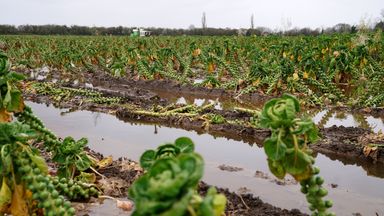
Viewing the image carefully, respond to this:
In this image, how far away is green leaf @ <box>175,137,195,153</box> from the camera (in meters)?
2.56

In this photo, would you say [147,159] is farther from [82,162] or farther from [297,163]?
[82,162]

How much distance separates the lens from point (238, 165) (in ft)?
20.3

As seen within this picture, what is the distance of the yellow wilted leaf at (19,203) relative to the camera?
10.5 feet

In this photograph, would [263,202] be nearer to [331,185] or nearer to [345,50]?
[331,185]

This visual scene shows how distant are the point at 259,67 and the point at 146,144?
16.0ft

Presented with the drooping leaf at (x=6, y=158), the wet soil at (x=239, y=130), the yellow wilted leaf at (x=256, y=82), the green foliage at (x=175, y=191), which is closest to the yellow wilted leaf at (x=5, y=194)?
the drooping leaf at (x=6, y=158)

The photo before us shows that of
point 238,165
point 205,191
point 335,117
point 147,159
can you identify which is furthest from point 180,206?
point 335,117

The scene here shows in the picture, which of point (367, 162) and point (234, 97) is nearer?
point (367, 162)

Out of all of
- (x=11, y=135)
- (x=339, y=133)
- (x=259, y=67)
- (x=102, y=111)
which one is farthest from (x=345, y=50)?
(x=11, y=135)

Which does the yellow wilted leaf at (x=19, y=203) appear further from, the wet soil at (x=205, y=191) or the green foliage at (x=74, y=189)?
the wet soil at (x=205, y=191)

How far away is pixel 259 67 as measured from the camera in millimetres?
11250

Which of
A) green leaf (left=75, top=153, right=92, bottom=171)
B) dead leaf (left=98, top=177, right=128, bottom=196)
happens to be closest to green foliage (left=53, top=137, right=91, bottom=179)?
green leaf (left=75, top=153, right=92, bottom=171)

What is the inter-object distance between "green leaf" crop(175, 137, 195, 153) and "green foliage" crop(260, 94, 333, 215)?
0.48 meters

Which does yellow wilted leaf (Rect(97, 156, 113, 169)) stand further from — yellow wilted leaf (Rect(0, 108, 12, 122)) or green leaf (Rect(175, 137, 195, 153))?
green leaf (Rect(175, 137, 195, 153))
